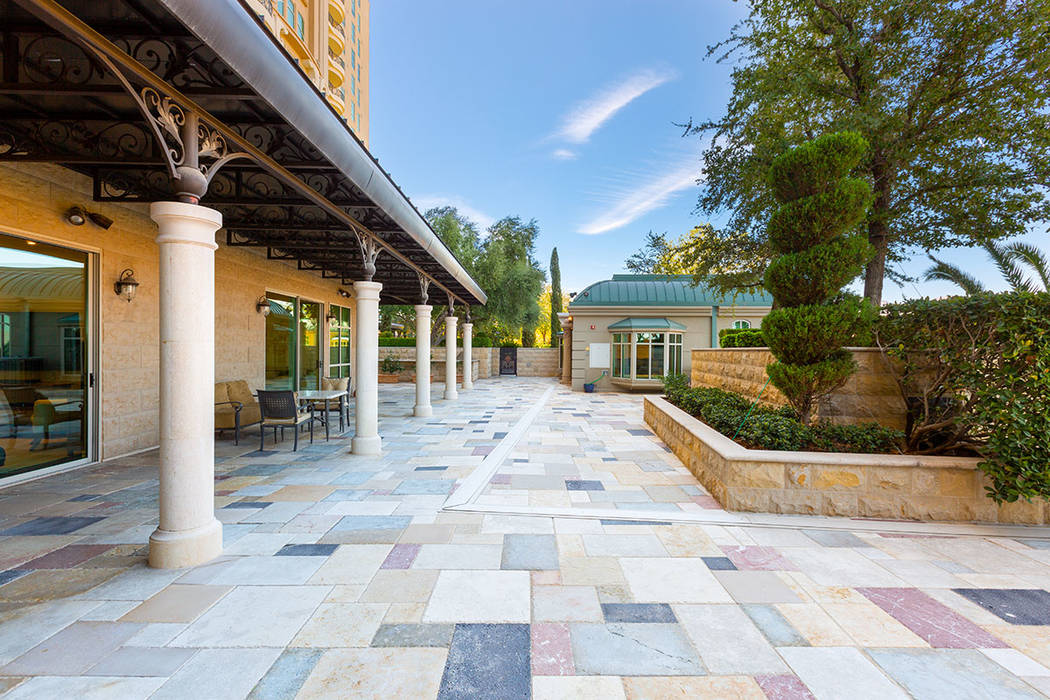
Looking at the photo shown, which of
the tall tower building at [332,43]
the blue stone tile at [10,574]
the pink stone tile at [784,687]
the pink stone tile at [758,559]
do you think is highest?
the tall tower building at [332,43]

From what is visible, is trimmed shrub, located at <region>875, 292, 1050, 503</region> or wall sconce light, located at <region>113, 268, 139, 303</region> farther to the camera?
wall sconce light, located at <region>113, 268, 139, 303</region>

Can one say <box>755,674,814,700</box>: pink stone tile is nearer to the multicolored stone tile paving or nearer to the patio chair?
the multicolored stone tile paving

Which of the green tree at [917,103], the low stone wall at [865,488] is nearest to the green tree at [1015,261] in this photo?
the green tree at [917,103]

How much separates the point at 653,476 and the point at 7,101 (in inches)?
284

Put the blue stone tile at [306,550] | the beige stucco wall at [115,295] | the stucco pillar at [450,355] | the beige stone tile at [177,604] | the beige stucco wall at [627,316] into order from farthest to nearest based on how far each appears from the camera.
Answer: the beige stucco wall at [627,316] → the stucco pillar at [450,355] → the beige stucco wall at [115,295] → the blue stone tile at [306,550] → the beige stone tile at [177,604]

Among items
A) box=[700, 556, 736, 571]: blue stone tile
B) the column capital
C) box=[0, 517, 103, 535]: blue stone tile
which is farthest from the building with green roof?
box=[0, 517, 103, 535]: blue stone tile

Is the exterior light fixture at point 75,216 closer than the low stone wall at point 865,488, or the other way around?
the low stone wall at point 865,488

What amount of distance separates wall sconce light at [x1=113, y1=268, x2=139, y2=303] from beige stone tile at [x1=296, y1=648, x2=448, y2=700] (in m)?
6.07

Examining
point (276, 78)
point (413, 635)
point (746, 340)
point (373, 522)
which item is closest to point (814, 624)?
point (413, 635)

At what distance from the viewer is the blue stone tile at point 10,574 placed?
8.79ft

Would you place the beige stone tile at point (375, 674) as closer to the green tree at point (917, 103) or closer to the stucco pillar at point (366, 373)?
the stucco pillar at point (366, 373)

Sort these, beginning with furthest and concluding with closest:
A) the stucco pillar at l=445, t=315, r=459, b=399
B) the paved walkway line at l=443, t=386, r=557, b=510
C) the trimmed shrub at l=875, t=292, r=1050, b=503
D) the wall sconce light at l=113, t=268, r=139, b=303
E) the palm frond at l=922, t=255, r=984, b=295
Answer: the stucco pillar at l=445, t=315, r=459, b=399 → the palm frond at l=922, t=255, r=984, b=295 → the wall sconce light at l=113, t=268, r=139, b=303 → the paved walkway line at l=443, t=386, r=557, b=510 → the trimmed shrub at l=875, t=292, r=1050, b=503

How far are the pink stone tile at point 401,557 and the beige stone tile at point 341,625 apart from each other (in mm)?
458

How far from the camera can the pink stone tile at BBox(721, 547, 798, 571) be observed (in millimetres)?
2980
